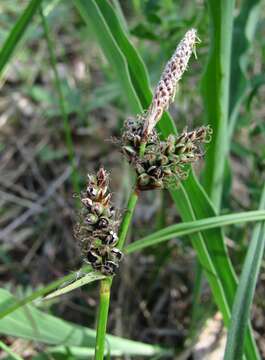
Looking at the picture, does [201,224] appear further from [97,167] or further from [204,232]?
[97,167]

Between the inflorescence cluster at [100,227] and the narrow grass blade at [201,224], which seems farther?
the narrow grass blade at [201,224]

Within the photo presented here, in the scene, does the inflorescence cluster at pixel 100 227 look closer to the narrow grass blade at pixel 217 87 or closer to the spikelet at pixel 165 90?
the spikelet at pixel 165 90

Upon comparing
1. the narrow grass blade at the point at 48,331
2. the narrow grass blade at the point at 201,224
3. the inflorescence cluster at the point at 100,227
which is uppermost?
the inflorescence cluster at the point at 100,227

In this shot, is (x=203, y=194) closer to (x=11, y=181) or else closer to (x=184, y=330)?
(x=184, y=330)

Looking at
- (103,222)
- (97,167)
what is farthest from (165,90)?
(97,167)

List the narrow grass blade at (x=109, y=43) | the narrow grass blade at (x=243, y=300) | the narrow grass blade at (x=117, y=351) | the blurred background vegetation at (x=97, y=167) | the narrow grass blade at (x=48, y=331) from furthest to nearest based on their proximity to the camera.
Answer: the blurred background vegetation at (x=97, y=167) < the narrow grass blade at (x=117, y=351) < the narrow grass blade at (x=48, y=331) < the narrow grass blade at (x=109, y=43) < the narrow grass blade at (x=243, y=300)

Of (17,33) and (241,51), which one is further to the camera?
(241,51)

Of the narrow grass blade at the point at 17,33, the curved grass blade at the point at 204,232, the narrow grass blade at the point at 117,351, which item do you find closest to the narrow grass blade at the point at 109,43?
the curved grass blade at the point at 204,232
